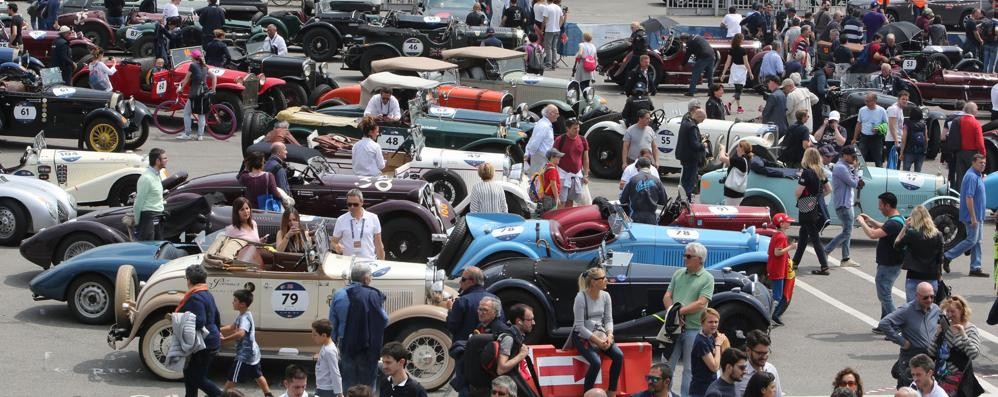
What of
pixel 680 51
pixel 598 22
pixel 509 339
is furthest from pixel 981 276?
pixel 598 22

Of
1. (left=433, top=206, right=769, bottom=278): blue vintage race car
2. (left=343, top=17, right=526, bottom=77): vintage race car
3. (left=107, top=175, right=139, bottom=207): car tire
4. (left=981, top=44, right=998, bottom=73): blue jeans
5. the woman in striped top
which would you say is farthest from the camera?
(left=981, top=44, right=998, bottom=73): blue jeans

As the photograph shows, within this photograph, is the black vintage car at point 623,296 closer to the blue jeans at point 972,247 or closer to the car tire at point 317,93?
the blue jeans at point 972,247

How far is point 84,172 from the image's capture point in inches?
703

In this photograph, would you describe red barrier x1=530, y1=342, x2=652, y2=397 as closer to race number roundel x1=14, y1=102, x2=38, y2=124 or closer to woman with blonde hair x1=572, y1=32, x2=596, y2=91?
race number roundel x1=14, y1=102, x2=38, y2=124

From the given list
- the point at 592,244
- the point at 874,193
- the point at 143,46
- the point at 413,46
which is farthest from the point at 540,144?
the point at 143,46

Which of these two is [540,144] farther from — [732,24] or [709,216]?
[732,24]

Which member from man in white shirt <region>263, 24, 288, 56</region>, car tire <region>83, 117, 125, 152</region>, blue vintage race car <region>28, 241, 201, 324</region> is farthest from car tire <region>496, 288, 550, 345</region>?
man in white shirt <region>263, 24, 288, 56</region>

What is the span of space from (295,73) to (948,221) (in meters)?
11.8

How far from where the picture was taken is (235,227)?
1357 centimetres

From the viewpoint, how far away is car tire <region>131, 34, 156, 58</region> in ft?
97.7

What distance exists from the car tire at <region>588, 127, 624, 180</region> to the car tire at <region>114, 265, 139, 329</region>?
995 cm

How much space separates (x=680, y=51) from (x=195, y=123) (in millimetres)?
10041

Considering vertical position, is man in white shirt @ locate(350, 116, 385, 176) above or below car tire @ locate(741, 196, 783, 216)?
above

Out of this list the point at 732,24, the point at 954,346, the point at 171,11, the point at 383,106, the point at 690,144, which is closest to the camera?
the point at 954,346
